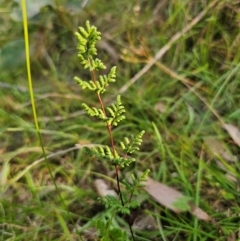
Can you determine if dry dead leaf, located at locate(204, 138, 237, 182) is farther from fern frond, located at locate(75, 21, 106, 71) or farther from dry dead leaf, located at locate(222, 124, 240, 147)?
fern frond, located at locate(75, 21, 106, 71)

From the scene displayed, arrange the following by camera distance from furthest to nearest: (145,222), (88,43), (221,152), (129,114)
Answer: (129,114)
(221,152)
(145,222)
(88,43)

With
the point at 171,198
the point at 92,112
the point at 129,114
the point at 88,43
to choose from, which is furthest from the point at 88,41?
the point at 129,114

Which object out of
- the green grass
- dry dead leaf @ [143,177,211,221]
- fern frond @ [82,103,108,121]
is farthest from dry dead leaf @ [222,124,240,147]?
fern frond @ [82,103,108,121]

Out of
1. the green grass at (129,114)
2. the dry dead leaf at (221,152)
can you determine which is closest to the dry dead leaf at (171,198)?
the green grass at (129,114)

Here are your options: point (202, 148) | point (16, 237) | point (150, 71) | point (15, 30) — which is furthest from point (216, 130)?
point (15, 30)

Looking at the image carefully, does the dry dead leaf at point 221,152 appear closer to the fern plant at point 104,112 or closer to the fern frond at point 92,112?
the fern plant at point 104,112

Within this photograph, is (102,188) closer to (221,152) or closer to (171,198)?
(171,198)
